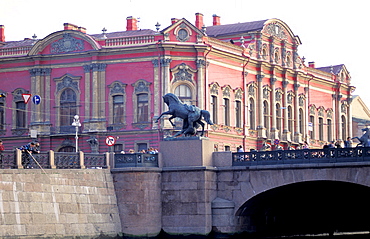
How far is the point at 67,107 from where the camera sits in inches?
2015

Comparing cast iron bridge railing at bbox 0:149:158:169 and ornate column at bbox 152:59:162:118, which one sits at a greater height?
ornate column at bbox 152:59:162:118

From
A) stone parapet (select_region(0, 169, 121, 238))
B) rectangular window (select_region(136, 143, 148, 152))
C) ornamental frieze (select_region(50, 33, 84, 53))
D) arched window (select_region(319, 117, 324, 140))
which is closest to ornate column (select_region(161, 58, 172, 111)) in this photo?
rectangular window (select_region(136, 143, 148, 152))

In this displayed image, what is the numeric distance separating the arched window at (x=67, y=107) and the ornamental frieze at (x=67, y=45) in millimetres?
2281

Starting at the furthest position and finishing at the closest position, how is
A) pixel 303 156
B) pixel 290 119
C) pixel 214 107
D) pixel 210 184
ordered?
pixel 290 119, pixel 214 107, pixel 210 184, pixel 303 156

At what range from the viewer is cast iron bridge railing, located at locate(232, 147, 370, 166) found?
32250 mm

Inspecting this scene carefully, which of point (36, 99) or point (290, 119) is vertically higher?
point (36, 99)

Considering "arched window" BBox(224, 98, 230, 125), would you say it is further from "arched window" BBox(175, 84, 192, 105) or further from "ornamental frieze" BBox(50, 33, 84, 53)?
"ornamental frieze" BBox(50, 33, 84, 53)

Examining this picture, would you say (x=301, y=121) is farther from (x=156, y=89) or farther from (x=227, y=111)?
(x=156, y=89)

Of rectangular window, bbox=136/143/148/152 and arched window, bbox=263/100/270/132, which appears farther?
arched window, bbox=263/100/270/132

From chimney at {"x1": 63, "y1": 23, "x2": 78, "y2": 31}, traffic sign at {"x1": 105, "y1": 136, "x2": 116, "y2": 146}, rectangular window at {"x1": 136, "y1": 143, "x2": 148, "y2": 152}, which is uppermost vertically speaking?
chimney at {"x1": 63, "y1": 23, "x2": 78, "y2": 31}

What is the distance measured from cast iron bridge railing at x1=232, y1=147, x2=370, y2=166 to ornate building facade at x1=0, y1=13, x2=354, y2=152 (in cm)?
Answer: 1499

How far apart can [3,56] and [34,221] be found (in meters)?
26.2

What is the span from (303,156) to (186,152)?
14.3ft

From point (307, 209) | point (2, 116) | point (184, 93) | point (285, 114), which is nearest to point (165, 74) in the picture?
point (184, 93)
